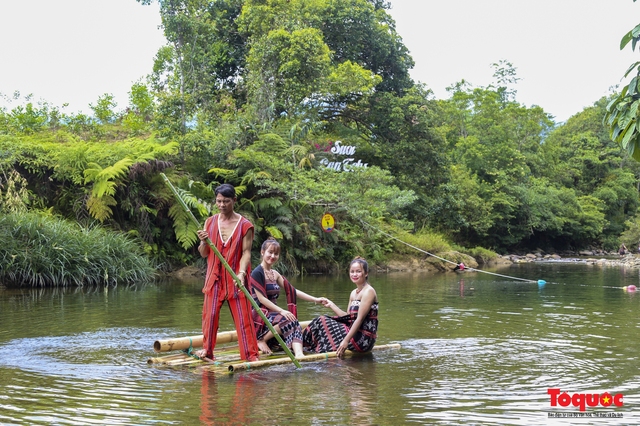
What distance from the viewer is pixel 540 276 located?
78.1ft

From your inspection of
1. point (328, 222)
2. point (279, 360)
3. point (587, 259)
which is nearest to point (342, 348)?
point (279, 360)

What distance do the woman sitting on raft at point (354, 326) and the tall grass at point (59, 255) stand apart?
1024 cm

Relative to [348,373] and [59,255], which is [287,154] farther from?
[348,373]

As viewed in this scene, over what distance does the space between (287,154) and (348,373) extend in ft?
56.5

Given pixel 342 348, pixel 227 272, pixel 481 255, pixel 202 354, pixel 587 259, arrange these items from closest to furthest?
pixel 227 272 → pixel 202 354 → pixel 342 348 → pixel 481 255 → pixel 587 259

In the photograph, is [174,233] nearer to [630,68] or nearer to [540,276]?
[540,276]

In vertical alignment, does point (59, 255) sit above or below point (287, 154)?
below

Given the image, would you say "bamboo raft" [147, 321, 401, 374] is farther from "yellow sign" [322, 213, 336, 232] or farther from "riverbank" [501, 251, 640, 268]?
Result: "riverbank" [501, 251, 640, 268]

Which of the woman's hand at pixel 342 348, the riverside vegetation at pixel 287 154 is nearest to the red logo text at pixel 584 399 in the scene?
the woman's hand at pixel 342 348

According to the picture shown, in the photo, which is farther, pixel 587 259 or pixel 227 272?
pixel 587 259

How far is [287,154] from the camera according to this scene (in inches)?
936

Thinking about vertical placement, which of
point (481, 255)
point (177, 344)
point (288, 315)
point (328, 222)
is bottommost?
point (177, 344)

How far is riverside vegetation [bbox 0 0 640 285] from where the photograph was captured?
1953 centimetres

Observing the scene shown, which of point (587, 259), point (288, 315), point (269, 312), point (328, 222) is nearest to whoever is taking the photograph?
point (288, 315)
